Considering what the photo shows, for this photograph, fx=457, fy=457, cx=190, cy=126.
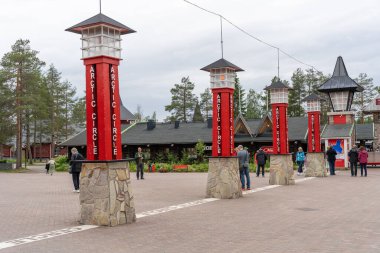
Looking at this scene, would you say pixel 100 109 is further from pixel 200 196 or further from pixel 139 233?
pixel 200 196

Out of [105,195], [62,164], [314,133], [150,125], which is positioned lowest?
[62,164]

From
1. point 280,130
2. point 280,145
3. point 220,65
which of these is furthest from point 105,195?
point 280,130

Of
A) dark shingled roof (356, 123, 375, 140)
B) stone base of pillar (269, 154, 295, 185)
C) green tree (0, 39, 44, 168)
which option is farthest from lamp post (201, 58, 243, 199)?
dark shingled roof (356, 123, 375, 140)

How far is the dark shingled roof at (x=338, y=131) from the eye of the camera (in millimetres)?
30855

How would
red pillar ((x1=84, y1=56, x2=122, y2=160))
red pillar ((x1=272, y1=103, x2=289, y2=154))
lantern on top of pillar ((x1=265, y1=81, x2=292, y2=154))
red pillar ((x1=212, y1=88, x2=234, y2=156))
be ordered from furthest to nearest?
lantern on top of pillar ((x1=265, y1=81, x2=292, y2=154)) → red pillar ((x1=272, y1=103, x2=289, y2=154)) → red pillar ((x1=212, y1=88, x2=234, y2=156)) → red pillar ((x1=84, y1=56, x2=122, y2=160))

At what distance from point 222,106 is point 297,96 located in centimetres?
5715

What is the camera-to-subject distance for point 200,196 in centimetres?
1518

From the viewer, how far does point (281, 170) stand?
19.4 meters

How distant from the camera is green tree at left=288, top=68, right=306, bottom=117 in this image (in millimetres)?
69438

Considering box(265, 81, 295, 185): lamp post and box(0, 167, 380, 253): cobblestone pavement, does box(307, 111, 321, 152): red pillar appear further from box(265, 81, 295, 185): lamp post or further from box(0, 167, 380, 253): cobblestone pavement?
box(0, 167, 380, 253): cobblestone pavement

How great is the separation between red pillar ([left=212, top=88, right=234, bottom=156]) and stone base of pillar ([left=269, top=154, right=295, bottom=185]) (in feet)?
16.7

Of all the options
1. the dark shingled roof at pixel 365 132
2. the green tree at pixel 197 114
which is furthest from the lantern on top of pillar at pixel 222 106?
the green tree at pixel 197 114

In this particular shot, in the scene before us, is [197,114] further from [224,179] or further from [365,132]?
[224,179]

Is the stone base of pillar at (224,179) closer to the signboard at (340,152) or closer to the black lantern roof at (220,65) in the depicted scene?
the black lantern roof at (220,65)
